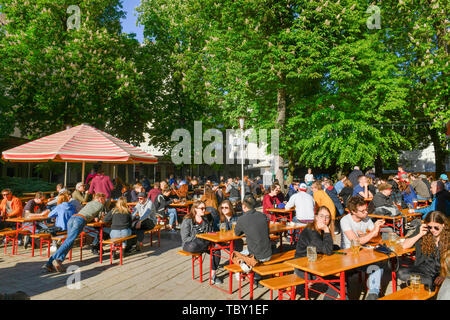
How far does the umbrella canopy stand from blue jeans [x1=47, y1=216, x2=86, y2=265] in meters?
1.97

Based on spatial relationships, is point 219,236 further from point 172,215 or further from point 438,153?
point 438,153

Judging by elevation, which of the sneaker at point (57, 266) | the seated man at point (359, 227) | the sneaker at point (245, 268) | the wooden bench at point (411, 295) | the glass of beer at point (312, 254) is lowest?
the sneaker at point (57, 266)

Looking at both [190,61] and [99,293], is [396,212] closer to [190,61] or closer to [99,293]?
[99,293]

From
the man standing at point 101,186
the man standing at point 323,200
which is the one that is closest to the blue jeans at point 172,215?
the man standing at point 101,186

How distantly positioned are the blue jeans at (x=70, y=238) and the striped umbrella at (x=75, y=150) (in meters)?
1.98

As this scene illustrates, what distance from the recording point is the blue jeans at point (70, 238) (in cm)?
575

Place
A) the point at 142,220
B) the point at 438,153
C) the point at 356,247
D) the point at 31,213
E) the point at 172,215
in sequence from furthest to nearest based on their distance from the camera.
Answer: the point at 438,153
the point at 172,215
the point at 31,213
the point at 142,220
the point at 356,247

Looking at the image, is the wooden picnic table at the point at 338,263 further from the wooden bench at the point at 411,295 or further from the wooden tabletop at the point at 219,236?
the wooden tabletop at the point at 219,236

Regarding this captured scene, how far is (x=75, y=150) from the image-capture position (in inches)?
295

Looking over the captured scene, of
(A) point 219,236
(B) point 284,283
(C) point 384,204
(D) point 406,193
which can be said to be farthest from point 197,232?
(D) point 406,193

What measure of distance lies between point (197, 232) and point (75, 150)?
13.7ft

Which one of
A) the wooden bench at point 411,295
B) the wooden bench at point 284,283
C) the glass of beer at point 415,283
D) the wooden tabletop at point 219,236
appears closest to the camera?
the wooden bench at point 411,295

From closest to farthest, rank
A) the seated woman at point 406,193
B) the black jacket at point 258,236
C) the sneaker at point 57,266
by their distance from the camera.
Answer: the black jacket at point 258,236 < the sneaker at point 57,266 < the seated woman at point 406,193

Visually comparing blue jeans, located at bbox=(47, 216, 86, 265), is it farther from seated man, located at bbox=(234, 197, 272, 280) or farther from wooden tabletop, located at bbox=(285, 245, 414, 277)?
wooden tabletop, located at bbox=(285, 245, 414, 277)
